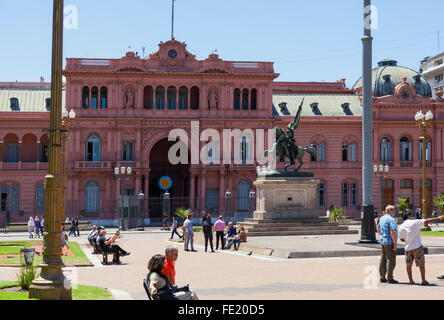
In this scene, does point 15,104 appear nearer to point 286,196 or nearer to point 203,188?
point 203,188

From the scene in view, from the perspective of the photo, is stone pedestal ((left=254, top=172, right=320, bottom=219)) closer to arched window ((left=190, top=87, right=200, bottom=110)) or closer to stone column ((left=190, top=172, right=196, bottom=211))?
stone column ((left=190, top=172, right=196, bottom=211))

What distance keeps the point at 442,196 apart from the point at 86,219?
33341 millimetres

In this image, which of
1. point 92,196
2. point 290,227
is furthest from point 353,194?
point 290,227

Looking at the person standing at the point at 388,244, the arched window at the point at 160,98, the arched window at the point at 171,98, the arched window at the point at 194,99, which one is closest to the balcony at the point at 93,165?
the arched window at the point at 160,98

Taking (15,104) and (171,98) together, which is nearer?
(171,98)

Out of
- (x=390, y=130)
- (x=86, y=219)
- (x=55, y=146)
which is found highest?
(x=390, y=130)

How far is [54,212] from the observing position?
472 inches

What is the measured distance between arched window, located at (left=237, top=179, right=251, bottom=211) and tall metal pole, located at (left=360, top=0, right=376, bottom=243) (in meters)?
38.1

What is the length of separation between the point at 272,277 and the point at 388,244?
3169mm

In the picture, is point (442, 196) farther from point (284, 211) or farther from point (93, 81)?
point (93, 81)

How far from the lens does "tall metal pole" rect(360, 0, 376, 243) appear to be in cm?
2434

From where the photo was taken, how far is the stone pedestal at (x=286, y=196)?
3503 cm
